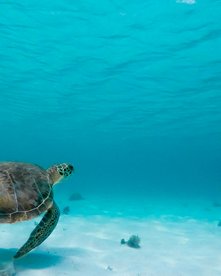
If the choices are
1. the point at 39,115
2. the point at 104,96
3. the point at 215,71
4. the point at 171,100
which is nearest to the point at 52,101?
the point at 104,96

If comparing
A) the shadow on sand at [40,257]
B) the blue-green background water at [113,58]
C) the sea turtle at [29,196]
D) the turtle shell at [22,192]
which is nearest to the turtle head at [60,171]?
the sea turtle at [29,196]

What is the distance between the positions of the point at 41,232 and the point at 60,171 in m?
1.39

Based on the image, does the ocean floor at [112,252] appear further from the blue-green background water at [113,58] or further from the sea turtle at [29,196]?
the blue-green background water at [113,58]

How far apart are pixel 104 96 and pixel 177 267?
24.2 metres

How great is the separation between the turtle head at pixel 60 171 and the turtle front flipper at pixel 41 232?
72cm

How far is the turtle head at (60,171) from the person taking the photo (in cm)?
648

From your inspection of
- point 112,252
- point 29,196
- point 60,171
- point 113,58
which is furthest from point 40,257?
point 113,58

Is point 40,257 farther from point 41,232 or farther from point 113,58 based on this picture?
point 113,58

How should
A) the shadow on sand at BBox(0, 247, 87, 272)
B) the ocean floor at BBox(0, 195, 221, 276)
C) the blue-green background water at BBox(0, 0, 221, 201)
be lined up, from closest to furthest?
the shadow on sand at BBox(0, 247, 87, 272), the ocean floor at BBox(0, 195, 221, 276), the blue-green background water at BBox(0, 0, 221, 201)

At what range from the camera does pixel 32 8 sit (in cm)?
1609

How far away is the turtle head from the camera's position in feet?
21.3

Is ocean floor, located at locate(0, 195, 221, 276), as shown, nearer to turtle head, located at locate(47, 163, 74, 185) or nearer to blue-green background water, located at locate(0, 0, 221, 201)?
turtle head, located at locate(47, 163, 74, 185)

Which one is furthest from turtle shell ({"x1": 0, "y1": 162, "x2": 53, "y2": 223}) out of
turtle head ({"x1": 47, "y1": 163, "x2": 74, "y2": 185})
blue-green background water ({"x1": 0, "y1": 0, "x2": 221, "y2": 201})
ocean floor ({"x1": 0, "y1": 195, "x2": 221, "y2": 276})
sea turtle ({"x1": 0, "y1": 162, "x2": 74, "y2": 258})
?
blue-green background water ({"x1": 0, "y1": 0, "x2": 221, "y2": 201})

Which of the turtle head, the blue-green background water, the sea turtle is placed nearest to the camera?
the sea turtle
